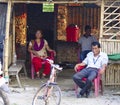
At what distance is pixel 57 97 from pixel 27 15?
6.61m

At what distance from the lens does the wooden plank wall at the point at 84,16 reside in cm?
1550

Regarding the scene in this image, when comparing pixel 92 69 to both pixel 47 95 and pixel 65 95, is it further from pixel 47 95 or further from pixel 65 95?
pixel 47 95

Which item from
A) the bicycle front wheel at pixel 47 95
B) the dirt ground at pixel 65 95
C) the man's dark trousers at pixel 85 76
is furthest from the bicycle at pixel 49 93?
the man's dark trousers at pixel 85 76

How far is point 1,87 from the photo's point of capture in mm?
9016

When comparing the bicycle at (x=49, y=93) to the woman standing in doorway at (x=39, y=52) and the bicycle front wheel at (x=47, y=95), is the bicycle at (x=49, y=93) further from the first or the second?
the woman standing in doorway at (x=39, y=52)

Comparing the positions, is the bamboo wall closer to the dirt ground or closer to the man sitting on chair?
Answer: the dirt ground

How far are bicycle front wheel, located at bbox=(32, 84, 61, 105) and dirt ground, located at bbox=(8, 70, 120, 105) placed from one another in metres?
0.80

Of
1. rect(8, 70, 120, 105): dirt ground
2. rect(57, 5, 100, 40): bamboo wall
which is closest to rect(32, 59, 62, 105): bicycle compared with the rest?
rect(8, 70, 120, 105): dirt ground

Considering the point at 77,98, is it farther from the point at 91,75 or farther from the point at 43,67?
the point at 43,67

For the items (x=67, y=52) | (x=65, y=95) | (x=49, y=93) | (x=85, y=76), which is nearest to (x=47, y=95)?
(x=49, y=93)

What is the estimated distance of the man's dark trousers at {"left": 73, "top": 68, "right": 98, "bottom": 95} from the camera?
1063 cm

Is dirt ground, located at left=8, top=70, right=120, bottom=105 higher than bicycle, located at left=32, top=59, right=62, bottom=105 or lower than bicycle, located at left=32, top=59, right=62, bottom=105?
lower

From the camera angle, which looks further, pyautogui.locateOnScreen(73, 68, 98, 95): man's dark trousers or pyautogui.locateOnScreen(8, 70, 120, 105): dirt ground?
pyautogui.locateOnScreen(73, 68, 98, 95): man's dark trousers

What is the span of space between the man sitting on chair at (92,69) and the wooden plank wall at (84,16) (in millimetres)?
4570
